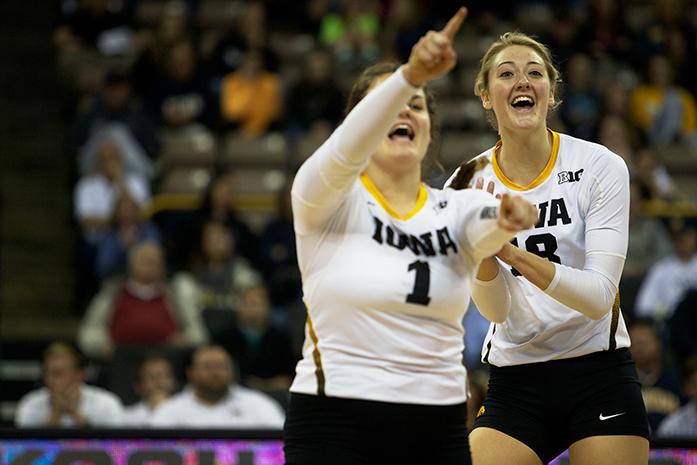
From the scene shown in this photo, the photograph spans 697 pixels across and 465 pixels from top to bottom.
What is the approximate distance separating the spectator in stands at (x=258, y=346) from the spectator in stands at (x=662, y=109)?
184 inches

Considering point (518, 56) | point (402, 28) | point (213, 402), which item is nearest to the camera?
point (518, 56)

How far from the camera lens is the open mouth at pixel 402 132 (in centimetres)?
334

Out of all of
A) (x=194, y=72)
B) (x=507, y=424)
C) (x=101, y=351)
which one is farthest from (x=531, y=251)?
(x=194, y=72)

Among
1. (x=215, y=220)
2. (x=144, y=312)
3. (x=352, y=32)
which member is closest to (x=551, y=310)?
(x=144, y=312)

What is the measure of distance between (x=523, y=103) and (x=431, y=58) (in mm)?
1002

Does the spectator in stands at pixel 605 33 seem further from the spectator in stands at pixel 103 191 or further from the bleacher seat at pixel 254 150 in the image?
the spectator in stands at pixel 103 191

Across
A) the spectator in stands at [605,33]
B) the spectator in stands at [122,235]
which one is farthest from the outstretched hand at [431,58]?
the spectator in stands at [605,33]

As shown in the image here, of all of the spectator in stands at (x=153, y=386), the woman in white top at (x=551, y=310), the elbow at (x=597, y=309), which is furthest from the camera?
the spectator in stands at (x=153, y=386)

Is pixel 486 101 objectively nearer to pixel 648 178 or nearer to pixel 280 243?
pixel 280 243

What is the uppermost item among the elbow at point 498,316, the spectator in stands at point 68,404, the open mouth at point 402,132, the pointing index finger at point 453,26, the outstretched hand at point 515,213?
the pointing index finger at point 453,26

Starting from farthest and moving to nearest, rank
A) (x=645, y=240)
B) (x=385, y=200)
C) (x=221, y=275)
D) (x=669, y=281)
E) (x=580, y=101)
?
1. (x=580, y=101)
2. (x=645, y=240)
3. (x=221, y=275)
4. (x=669, y=281)
5. (x=385, y=200)

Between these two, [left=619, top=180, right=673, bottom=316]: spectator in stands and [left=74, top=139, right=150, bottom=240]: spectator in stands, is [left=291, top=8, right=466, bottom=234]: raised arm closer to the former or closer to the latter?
[left=619, top=180, right=673, bottom=316]: spectator in stands

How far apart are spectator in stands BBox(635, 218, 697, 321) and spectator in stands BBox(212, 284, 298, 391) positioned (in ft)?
8.91

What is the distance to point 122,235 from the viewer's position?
32.7 feet
